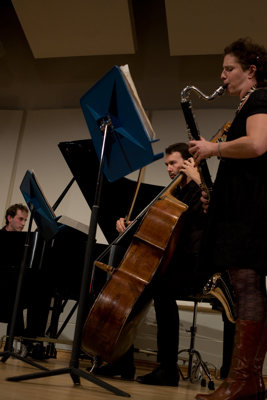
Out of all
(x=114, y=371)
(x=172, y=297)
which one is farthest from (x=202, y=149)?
(x=114, y=371)

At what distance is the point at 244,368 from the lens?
1.42m

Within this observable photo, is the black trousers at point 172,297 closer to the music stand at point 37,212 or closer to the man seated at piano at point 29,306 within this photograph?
the music stand at point 37,212

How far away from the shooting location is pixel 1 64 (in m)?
5.48

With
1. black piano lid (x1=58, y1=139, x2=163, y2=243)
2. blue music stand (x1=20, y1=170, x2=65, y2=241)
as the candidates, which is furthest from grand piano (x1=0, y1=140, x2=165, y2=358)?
blue music stand (x1=20, y1=170, x2=65, y2=241)

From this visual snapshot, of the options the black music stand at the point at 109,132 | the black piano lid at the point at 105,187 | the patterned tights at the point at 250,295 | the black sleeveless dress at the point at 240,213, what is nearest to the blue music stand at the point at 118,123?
the black music stand at the point at 109,132

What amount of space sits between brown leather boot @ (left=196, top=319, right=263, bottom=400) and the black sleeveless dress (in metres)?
0.22

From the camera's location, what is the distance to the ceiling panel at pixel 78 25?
423cm

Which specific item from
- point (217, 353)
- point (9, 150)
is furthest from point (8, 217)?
point (217, 353)

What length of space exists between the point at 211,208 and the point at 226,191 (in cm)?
9

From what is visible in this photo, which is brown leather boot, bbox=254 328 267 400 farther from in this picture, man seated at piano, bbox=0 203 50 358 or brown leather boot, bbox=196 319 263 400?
man seated at piano, bbox=0 203 50 358

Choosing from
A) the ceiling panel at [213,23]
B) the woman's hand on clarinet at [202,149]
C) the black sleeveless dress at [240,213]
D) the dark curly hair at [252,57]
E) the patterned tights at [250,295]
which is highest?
the ceiling panel at [213,23]

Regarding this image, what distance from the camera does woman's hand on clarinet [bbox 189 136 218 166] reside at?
1.62 meters

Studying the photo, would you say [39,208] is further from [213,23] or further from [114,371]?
[213,23]

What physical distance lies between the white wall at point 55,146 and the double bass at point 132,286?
2424 millimetres
